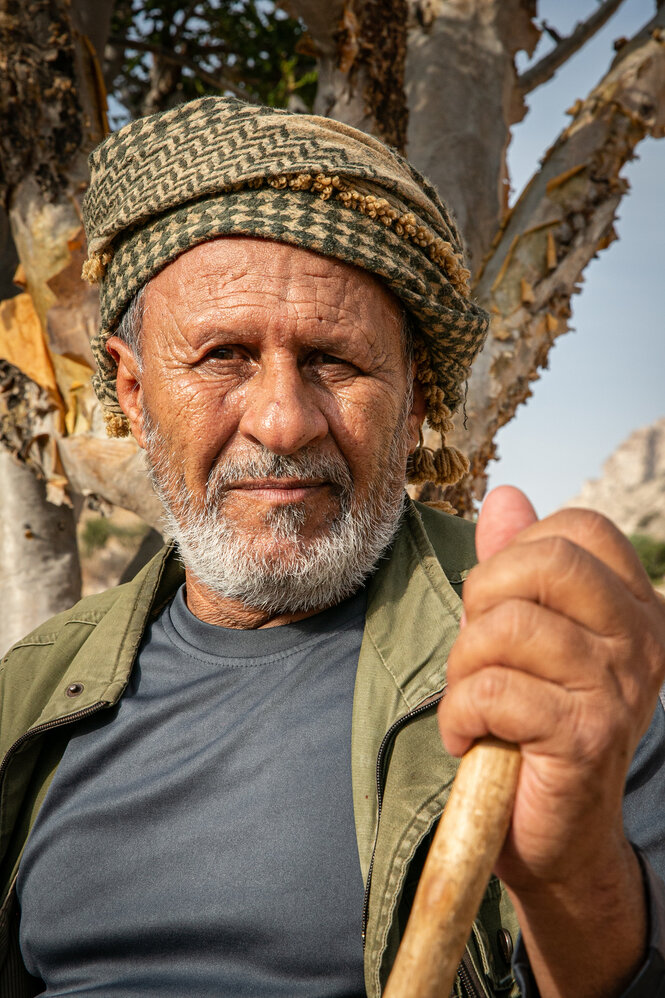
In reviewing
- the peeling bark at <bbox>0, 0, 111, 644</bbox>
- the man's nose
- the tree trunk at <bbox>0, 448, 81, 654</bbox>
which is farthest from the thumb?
the tree trunk at <bbox>0, 448, 81, 654</bbox>

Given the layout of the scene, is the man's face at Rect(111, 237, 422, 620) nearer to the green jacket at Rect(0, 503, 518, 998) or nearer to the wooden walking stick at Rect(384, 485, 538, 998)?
the green jacket at Rect(0, 503, 518, 998)

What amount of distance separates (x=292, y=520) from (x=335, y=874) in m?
0.80

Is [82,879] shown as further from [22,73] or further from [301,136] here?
[22,73]

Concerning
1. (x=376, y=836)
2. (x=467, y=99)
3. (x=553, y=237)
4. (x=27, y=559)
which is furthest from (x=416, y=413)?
(x=467, y=99)

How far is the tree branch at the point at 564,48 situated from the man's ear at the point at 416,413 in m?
4.14

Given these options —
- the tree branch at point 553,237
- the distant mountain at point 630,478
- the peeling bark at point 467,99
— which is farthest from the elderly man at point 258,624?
the distant mountain at point 630,478

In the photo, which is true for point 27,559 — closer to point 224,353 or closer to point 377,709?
point 224,353

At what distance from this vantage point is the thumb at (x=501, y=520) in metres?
1.13

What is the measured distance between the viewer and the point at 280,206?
80.4 inches

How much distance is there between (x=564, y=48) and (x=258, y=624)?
5.12 meters

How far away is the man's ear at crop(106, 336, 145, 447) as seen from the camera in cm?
240

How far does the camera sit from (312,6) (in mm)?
4070

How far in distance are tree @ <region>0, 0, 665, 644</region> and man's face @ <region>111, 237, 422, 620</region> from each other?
1.49 meters

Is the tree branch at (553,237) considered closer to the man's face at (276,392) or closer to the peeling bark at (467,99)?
the peeling bark at (467,99)
